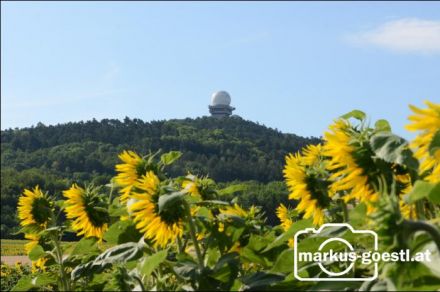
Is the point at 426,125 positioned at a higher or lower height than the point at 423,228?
higher

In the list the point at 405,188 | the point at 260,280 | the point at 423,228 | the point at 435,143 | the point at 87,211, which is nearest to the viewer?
the point at 423,228

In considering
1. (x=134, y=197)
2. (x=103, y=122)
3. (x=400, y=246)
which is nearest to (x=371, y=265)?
(x=400, y=246)

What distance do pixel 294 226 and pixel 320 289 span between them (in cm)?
43

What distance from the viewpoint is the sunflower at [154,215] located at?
184 centimetres

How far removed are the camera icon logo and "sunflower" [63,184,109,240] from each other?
37.6 inches

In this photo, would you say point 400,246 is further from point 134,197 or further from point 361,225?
point 134,197

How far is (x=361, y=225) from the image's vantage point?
5.13ft

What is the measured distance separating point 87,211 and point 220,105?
10183 centimetres

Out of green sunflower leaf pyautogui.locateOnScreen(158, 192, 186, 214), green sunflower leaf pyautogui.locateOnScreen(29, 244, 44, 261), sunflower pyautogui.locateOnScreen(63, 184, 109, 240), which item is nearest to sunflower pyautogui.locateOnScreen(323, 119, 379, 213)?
green sunflower leaf pyautogui.locateOnScreen(158, 192, 186, 214)

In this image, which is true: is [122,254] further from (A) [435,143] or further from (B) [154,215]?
(A) [435,143]

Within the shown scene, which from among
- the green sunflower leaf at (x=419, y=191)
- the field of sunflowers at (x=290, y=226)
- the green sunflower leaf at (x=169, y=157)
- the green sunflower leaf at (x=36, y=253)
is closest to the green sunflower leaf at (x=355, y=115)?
the field of sunflowers at (x=290, y=226)

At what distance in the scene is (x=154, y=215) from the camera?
1865 millimetres

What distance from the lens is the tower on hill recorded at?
315 ft

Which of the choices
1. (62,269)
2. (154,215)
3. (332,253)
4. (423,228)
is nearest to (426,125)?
(423,228)
